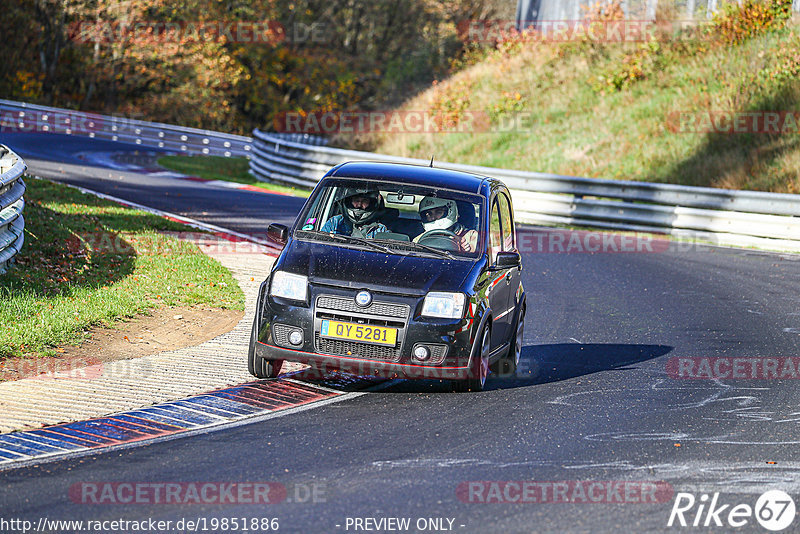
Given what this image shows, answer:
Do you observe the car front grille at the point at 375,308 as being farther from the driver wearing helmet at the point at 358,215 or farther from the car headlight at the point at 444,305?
the driver wearing helmet at the point at 358,215

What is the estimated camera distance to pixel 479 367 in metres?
8.79

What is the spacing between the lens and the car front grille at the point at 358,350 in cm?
838

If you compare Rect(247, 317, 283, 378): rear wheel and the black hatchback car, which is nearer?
the black hatchback car

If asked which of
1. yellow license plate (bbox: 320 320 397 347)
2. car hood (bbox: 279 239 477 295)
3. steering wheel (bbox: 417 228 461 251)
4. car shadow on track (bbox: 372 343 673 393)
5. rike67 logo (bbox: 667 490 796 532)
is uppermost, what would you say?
steering wheel (bbox: 417 228 461 251)

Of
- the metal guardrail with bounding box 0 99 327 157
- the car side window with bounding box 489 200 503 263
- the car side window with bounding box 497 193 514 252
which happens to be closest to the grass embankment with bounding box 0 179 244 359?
the car side window with bounding box 497 193 514 252

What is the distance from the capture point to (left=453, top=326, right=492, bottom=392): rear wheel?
8.71 m

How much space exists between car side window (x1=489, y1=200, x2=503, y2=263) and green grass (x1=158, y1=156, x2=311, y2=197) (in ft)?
58.1

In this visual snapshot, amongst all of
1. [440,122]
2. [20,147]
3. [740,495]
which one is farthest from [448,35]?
[740,495]

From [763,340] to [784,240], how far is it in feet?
33.1

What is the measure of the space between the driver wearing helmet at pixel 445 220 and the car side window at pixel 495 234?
7.3 inches

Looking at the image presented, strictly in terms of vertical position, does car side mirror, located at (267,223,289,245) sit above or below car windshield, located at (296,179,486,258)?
Answer: below

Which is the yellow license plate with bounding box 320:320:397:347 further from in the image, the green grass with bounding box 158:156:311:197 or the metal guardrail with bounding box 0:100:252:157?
the metal guardrail with bounding box 0:100:252:157

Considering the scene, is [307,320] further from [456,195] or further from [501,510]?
[501,510]

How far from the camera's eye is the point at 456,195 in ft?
31.6
